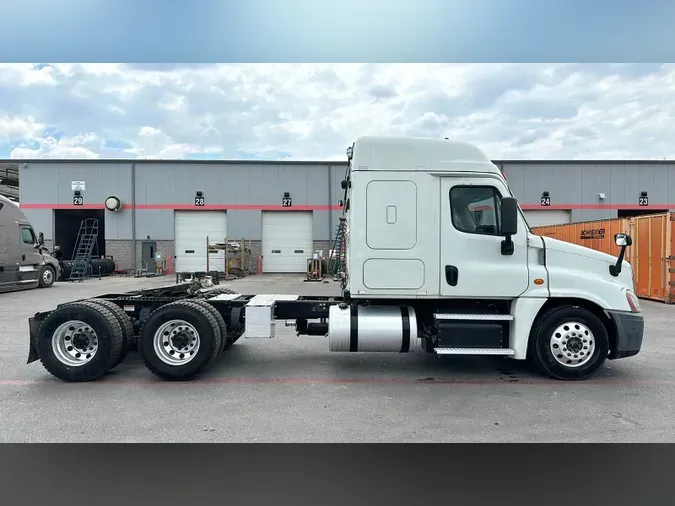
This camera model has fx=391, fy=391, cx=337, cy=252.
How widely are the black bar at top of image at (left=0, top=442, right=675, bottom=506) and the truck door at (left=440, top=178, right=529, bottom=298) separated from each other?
2059 millimetres

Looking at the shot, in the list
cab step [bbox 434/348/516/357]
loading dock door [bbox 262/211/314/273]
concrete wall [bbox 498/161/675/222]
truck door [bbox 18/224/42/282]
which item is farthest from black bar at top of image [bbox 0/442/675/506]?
concrete wall [bbox 498/161/675/222]

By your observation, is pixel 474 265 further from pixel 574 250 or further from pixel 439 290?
pixel 574 250

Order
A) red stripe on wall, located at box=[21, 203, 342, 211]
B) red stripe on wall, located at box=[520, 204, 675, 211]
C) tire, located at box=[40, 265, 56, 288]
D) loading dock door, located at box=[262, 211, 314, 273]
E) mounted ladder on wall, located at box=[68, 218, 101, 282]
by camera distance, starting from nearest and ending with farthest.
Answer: tire, located at box=[40, 265, 56, 288] → mounted ladder on wall, located at box=[68, 218, 101, 282] → red stripe on wall, located at box=[21, 203, 342, 211] → red stripe on wall, located at box=[520, 204, 675, 211] → loading dock door, located at box=[262, 211, 314, 273]

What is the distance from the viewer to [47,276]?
1716 cm

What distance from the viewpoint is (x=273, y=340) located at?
754 centimetres

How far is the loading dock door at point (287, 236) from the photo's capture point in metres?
24.9

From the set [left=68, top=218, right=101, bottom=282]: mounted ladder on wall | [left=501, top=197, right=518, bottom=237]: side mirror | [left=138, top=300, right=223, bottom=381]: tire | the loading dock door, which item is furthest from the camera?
the loading dock door

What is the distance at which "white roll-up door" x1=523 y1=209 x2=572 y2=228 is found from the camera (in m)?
25.0

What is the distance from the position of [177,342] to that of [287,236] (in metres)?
20.0

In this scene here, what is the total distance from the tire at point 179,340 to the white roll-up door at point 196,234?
803 inches

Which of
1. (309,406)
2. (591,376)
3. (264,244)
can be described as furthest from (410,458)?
(264,244)

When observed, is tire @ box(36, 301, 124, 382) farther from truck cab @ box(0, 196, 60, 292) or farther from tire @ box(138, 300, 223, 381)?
truck cab @ box(0, 196, 60, 292)

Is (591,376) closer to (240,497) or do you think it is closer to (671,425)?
(671,425)

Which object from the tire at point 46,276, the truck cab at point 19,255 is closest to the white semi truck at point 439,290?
the truck cab at point 19,255
